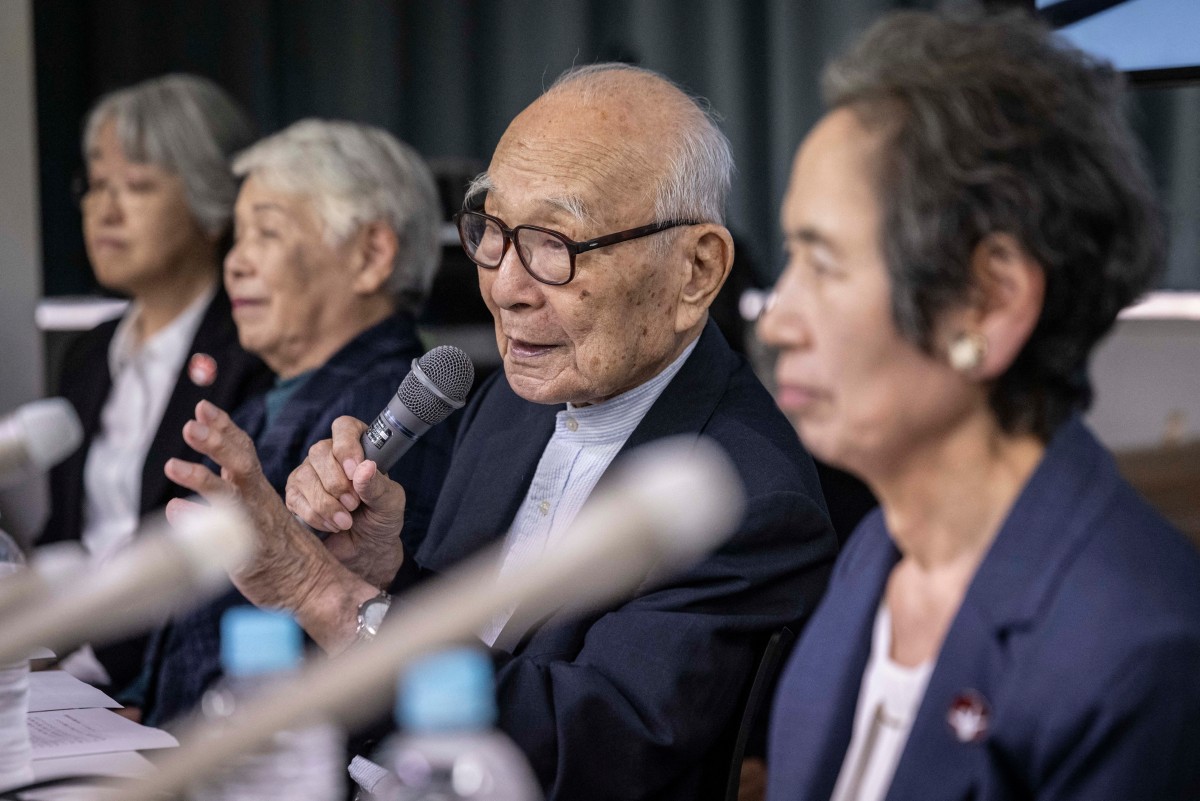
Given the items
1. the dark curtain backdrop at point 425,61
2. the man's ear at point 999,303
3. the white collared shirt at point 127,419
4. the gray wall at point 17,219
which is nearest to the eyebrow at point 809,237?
the man's ear at point 999,303

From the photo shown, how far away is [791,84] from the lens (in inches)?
146

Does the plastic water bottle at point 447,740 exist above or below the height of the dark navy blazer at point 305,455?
above

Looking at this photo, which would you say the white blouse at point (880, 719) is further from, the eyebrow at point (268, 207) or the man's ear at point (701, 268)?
the eyebrow at point (268, 207)

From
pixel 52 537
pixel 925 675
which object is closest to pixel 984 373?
pixel 925 675

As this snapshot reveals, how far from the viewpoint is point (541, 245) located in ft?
5.30

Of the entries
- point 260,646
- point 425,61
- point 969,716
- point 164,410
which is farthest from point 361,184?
point 425,61

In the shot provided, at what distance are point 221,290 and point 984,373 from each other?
2.22m

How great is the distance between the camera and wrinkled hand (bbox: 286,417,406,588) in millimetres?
1606

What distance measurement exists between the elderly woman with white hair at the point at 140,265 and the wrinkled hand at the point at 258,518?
128cm

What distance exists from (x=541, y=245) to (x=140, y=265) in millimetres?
1632

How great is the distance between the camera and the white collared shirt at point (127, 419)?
2783 mm

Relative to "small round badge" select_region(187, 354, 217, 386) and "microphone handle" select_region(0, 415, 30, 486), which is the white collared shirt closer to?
"small round badge" select_region(187, 354, 217, 386)

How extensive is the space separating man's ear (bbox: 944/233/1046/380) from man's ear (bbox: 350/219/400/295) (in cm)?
150

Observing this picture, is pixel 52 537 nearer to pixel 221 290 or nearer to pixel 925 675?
pixel 221 290
